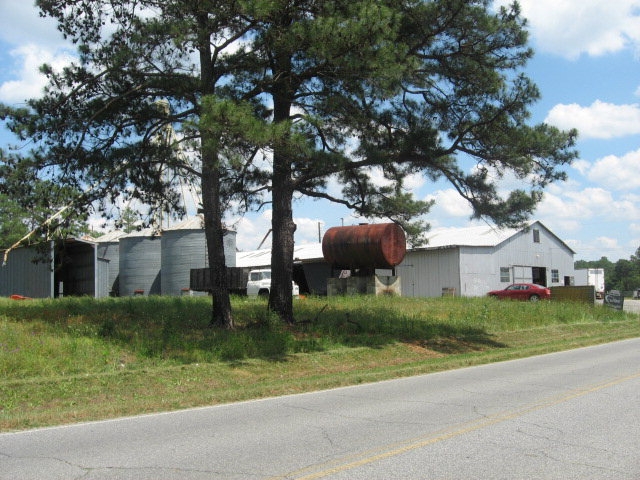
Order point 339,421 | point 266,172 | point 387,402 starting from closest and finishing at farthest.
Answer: point 339,421 → point 387,402 → point 266,172

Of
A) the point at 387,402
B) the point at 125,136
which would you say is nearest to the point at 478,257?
the point at 125,136

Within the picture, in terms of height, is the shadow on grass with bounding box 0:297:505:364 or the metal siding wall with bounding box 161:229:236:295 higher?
the metal siding wall with bounding box 161:229:236:295

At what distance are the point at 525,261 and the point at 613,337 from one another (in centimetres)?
2435

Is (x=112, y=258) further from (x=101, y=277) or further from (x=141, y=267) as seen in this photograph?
(x=101, y=277)

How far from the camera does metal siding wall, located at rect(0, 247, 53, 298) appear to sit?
30000 millimetres

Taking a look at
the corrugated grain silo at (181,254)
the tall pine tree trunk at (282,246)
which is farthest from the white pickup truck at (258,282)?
the tall pine tree trunk at (282,246)

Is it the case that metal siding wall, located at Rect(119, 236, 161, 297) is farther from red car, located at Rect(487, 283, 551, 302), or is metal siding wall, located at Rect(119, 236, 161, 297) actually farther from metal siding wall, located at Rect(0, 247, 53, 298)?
red car, located at Rect(487, 283, 551, 302)

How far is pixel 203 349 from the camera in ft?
47.0

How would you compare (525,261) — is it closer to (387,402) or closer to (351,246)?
(351,246)

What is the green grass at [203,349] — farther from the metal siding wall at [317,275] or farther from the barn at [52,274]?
the metal siding wall at [317,275]

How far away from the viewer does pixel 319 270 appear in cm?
4938

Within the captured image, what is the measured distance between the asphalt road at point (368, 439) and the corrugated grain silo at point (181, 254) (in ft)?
93.0

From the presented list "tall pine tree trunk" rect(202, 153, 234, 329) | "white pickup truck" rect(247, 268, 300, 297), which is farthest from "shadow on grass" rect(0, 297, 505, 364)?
"white pickup truck" rect(247, 268, 300, 297)

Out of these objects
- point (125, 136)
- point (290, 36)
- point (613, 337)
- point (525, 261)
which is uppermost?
point (290, 36)
